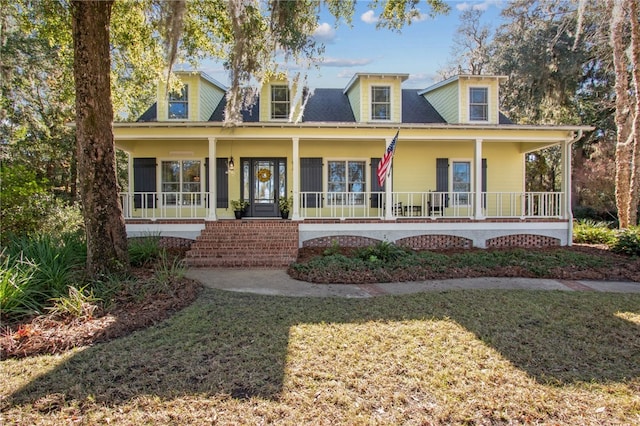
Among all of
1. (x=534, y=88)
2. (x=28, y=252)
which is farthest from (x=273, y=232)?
(x=534, y=88)

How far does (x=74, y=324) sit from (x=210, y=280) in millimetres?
3106

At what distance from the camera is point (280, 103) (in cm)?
1256

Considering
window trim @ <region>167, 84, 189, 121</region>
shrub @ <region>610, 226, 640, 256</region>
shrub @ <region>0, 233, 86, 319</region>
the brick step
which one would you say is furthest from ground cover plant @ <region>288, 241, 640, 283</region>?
window trim @ <region>167, 84, 189, 121</region>

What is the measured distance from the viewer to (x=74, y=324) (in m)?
4.20

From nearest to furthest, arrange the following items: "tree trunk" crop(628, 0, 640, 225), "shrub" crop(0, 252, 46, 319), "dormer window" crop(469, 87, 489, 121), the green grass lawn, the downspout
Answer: the green grass lawn
"shrub" crop(0, 252, 46, 319)
the downspout
"tree trunk" crop(628, 0, 640, 225)
"dormer window" crop(469, 87, 489, 121)

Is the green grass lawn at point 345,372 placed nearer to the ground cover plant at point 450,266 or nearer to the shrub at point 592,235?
the ground cover plant at point 450,266

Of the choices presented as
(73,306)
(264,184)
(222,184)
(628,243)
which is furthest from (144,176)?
(628,243)

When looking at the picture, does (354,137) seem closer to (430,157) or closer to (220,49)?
(430,157)

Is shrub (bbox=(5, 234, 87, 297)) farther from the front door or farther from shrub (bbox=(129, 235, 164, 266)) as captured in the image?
the front door

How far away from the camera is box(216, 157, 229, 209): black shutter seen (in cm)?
1205

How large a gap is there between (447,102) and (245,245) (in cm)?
875

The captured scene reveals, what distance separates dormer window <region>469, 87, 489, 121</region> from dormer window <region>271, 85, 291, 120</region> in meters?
6.17

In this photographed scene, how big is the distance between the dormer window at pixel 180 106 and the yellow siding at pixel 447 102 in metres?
8.82

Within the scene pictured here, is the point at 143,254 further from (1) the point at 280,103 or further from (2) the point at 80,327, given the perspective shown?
(1) the point at 280,103
